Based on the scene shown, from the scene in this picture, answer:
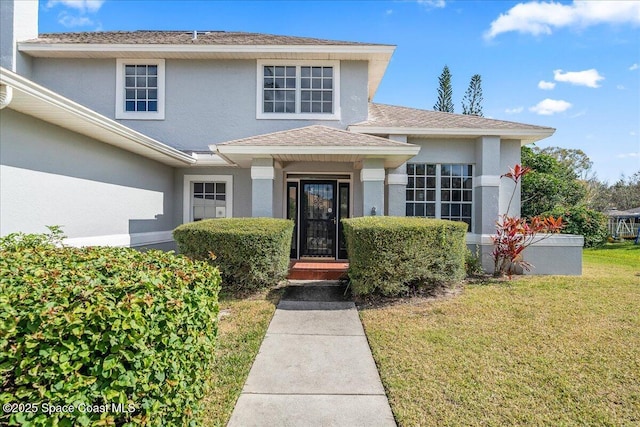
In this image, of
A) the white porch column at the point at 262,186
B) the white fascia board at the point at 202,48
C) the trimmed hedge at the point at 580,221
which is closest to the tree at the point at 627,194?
the trimmed hedge at the point at 580,221

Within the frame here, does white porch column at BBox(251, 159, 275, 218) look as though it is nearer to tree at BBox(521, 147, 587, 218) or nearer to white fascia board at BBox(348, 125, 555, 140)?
white fascia board at BBox(348, 125, 555, 140)

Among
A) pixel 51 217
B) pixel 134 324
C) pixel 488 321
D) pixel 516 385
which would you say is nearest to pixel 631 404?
pixel 516 385

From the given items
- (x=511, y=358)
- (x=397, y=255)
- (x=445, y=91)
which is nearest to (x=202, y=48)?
(x=397, y=255)

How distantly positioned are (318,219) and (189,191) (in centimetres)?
407

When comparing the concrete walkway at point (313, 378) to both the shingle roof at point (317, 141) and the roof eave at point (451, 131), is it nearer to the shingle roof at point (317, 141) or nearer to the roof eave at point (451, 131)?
the shingle roof at point (317, 141)

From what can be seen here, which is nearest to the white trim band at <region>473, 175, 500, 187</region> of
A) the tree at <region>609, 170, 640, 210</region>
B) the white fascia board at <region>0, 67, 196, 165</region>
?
the white fascia board at <region>0, 67, 196, 165</region>

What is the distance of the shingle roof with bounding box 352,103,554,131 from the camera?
999 centimetres

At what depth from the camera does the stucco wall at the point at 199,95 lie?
418 inches

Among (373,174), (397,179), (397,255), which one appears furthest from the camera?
(397,179)

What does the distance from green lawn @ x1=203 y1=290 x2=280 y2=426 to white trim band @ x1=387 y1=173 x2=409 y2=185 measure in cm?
471

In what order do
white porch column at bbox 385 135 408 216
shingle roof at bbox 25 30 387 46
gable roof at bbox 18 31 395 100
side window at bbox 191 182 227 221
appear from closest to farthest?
white porch column at bbox 385 135 408 216 → gable roof at bbox 18 31 395 100 → shingle roof at bbox 25 30 387 46 → side window at bbox 191 182 227 221

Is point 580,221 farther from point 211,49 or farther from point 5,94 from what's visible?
point 5,94

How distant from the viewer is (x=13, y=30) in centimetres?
1003

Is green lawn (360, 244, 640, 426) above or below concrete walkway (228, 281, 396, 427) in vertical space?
above
